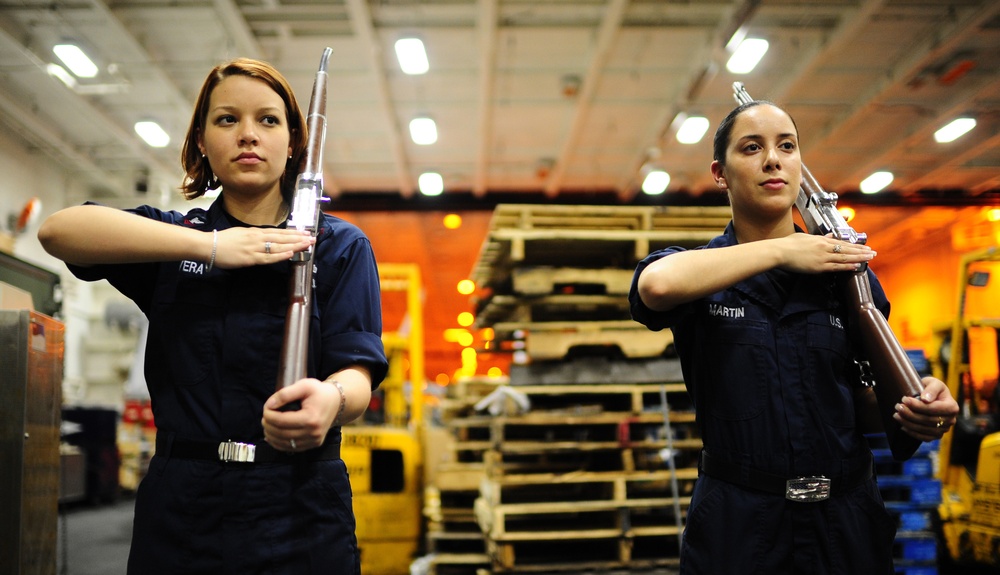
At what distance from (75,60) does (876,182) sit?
1422cm

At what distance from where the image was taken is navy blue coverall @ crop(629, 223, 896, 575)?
1776 mm

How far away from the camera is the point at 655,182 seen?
14.4 m

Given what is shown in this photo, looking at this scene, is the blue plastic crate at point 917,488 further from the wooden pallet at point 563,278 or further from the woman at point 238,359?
the woman at point 238,359

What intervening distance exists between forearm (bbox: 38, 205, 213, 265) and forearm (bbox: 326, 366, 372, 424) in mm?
398

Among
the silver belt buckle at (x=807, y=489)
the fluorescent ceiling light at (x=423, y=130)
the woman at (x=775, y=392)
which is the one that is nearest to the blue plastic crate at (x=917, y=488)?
the woman at (x=775, y=392)

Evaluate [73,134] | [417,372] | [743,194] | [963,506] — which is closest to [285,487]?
[743,194]

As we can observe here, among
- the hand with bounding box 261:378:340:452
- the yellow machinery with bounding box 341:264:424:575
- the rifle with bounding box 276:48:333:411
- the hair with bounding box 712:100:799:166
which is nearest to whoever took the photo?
the hand with bounding box 261:378:340:452

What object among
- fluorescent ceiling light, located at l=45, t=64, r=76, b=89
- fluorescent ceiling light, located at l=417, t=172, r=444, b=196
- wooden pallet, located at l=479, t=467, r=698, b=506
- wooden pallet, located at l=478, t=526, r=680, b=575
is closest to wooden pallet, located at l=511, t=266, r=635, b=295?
wooden pallet, located at l=479, t=467, r=698, b=506

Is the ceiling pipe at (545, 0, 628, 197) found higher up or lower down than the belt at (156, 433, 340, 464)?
higher up

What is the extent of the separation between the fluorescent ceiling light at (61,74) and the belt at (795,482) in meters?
11.1

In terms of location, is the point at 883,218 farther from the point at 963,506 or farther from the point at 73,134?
the point at 73,134

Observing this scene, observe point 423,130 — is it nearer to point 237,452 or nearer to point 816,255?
point 816,255

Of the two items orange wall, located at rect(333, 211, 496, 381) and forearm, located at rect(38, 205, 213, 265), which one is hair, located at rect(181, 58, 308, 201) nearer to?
forearm, located at rect(38, 205, 213, 265)

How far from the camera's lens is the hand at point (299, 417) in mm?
1390
